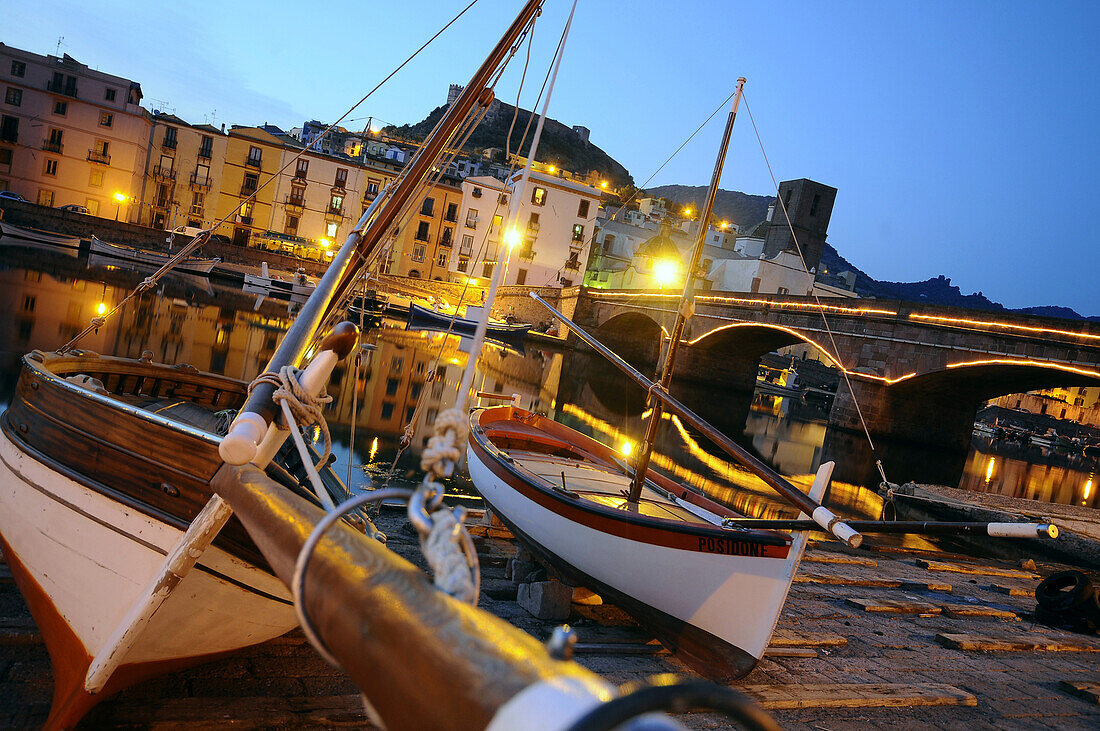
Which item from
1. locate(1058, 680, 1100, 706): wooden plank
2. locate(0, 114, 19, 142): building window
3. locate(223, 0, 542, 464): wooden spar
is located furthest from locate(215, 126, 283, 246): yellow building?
locate(1058, 680, 1100, 706): wooden plank

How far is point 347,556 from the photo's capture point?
1.24 metres

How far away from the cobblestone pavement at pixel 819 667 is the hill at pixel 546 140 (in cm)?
10003

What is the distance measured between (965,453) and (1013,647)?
2666cm

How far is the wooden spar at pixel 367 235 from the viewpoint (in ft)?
11.9

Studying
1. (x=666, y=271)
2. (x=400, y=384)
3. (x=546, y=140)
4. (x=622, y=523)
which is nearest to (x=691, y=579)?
(x=622, y=523)

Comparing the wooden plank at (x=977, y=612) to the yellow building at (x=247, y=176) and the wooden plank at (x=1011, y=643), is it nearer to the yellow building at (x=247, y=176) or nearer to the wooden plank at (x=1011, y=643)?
the wooden plank at (x=1011, y=643)

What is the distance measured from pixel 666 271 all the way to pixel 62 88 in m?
46.8

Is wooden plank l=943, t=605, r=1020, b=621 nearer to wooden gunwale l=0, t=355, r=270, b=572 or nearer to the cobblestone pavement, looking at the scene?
the cobblestone pavement

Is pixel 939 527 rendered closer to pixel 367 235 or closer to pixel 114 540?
pixel 367 235

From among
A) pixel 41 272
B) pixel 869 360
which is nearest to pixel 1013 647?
pixel 869 360

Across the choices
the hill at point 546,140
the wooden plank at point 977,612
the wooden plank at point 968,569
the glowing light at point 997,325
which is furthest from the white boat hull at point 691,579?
the hill at point 546,140

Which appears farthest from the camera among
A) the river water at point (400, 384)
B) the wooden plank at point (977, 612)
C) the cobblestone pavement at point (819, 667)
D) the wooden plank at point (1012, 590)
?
the river water at point (400, 384)

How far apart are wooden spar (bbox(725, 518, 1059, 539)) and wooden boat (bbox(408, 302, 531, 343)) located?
122 feet

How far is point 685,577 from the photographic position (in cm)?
534
